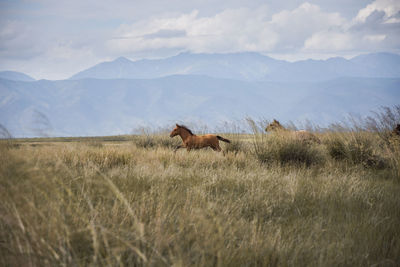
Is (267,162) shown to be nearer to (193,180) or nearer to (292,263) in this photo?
(193,180)

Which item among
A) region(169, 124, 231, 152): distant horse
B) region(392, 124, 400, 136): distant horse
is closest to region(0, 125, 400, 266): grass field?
region(392, 124, 400, 136): distant horse

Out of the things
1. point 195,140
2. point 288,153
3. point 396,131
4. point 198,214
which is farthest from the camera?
point 195,140

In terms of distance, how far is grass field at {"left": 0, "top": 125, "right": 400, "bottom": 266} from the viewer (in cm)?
225

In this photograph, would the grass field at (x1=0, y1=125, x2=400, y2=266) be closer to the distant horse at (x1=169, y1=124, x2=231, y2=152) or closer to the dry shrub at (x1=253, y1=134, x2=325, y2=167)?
the dry shrub at (x1=253, y1=134, x2=325, y2=167)

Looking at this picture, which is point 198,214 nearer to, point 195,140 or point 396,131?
point 195,140

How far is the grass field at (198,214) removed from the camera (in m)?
2.25

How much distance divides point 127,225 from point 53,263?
752 mm

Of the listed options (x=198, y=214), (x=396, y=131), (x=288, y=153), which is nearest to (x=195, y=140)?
(x=288, y=153)

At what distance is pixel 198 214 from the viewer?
283 centimetres

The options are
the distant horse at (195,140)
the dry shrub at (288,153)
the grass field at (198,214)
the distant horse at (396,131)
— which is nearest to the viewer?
the grass field at (198,214)

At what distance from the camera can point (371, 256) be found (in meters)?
2.82

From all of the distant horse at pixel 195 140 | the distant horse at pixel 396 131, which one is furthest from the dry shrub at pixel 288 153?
the distant horse at pixel 396 131

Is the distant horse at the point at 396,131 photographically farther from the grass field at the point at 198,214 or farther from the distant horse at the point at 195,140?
the distant horse at the point at 195,140

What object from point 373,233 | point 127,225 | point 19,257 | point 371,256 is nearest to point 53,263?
point 19,257
